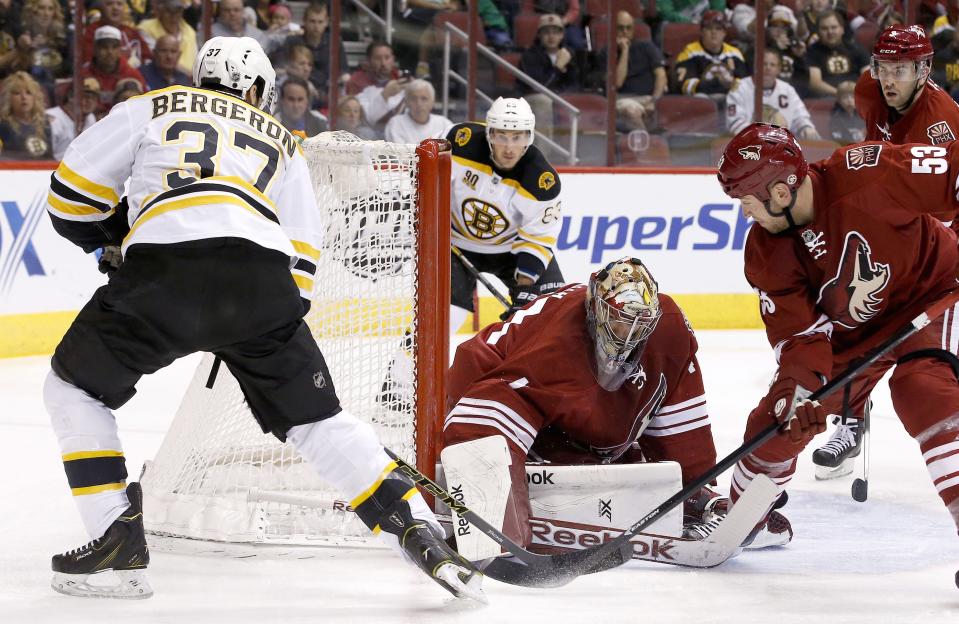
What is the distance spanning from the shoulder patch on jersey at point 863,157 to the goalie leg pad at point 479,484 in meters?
0.94

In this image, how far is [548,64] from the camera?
6789 mm

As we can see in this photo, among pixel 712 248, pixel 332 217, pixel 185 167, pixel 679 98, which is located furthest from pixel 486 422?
pixel 679 98

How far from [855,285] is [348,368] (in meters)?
1.14

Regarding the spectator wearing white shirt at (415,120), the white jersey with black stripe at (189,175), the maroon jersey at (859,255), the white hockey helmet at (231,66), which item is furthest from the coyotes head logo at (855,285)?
the spectator wearing white shirt at (415,120)

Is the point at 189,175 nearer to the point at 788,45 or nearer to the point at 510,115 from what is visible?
the point at 510,115

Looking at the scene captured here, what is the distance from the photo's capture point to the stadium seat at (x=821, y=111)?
706 centimetres

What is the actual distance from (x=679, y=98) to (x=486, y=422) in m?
4.49

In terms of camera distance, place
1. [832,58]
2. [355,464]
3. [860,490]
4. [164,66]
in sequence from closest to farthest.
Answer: [355,464], [860,490], [164,66], [832,58]

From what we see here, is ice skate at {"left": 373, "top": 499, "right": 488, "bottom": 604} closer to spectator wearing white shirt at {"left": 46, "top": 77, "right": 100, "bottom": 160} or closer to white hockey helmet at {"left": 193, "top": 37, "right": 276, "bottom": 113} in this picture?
white hockey helmet at {"left": 193, "top": 37, "right": 276, "bottom": 113}

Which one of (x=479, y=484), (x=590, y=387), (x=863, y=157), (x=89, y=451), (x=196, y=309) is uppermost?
(x=863, y=157)

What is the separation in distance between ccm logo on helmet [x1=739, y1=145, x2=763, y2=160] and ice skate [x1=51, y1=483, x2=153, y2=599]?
1.36m

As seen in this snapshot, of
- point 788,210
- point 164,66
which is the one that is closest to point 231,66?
point 788,210

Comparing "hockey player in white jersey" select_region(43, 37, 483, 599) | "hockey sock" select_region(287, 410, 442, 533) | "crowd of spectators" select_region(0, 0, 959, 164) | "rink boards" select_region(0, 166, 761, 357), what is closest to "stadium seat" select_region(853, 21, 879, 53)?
"crowd of spectators" select_region(0, 0, 959, 164)

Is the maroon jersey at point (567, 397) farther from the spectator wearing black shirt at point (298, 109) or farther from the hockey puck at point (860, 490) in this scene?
the spectator wearing black shirt at point (298, 109)
